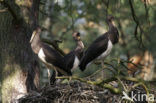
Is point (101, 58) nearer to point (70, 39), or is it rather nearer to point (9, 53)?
point (9, 53)

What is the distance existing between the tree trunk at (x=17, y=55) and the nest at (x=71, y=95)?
40 cm

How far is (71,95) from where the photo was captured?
655cm

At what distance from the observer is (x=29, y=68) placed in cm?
727

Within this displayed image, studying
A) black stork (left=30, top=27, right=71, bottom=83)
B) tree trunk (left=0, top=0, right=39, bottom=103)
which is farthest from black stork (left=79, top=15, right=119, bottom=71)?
tree trunk (left=0, top=0, right=39, bottom=103)

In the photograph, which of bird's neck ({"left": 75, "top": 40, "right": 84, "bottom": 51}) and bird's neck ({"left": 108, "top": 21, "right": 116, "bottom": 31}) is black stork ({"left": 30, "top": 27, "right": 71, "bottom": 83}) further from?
bird's neck ({"left": 108, "top": 21, "right": 116, "bottom": 31})

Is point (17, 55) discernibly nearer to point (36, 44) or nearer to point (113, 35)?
point (36, 44)

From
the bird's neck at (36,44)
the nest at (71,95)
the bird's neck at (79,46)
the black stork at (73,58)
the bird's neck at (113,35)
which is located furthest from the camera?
the bird's neck at (79,46)

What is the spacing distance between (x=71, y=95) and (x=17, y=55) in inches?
54.9

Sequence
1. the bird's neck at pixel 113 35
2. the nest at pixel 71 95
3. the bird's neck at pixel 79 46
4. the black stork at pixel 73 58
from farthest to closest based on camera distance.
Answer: the bird's neck at pixel 79 46 → the bird's neck at pixel 113 35 → the black stork at pixel 73 58 → the nest at pixel 71 95

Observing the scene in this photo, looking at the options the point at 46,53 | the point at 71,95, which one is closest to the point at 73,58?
the point at 46,53

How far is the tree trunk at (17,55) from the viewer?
7098 mm

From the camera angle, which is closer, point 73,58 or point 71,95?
point 71,95

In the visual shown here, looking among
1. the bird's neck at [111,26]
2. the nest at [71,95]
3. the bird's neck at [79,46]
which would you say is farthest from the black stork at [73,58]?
the nest at [71,95]

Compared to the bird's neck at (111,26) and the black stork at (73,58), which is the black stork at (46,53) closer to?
the black stork at (73,58)
